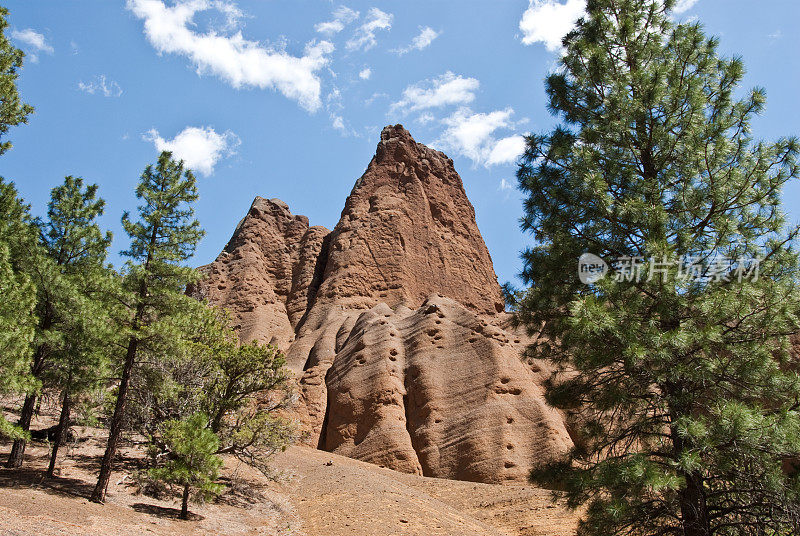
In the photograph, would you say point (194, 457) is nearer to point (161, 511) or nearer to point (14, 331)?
point (161, 511)

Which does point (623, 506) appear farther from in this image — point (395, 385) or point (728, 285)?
point (395, 385)

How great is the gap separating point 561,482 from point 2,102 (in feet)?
63.3

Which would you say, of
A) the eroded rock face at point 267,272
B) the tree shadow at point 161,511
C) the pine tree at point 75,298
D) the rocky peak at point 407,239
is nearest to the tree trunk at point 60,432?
the pine tree at point 75,298

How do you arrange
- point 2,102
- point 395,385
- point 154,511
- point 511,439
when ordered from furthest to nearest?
point 395,385
point 511,439
point 2,102
point 154,511

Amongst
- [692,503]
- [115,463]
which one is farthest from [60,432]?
[692,503]

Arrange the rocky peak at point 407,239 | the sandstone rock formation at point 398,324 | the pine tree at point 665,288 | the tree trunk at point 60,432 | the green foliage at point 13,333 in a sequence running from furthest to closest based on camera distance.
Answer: the rocky peak at point 407,239, the sandstone rock formation at point 398,324, the tree trunk at point 60,432, the green foliage at point 13,333, the pine tree at point 665,288

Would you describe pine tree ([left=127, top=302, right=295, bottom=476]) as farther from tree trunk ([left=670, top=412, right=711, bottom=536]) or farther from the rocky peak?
the rocky peak

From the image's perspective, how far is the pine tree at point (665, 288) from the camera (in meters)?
8.49

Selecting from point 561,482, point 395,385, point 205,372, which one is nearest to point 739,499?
point 561,482

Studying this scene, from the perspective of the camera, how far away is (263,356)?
19766 millimetres

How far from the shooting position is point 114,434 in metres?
15.5

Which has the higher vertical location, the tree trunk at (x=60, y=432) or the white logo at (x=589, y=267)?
the white logo at (x=589, y=267)

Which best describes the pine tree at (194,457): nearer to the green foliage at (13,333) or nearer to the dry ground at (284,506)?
the dry ground at (284,506)

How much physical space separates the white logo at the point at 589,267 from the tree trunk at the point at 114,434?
12.5 m
